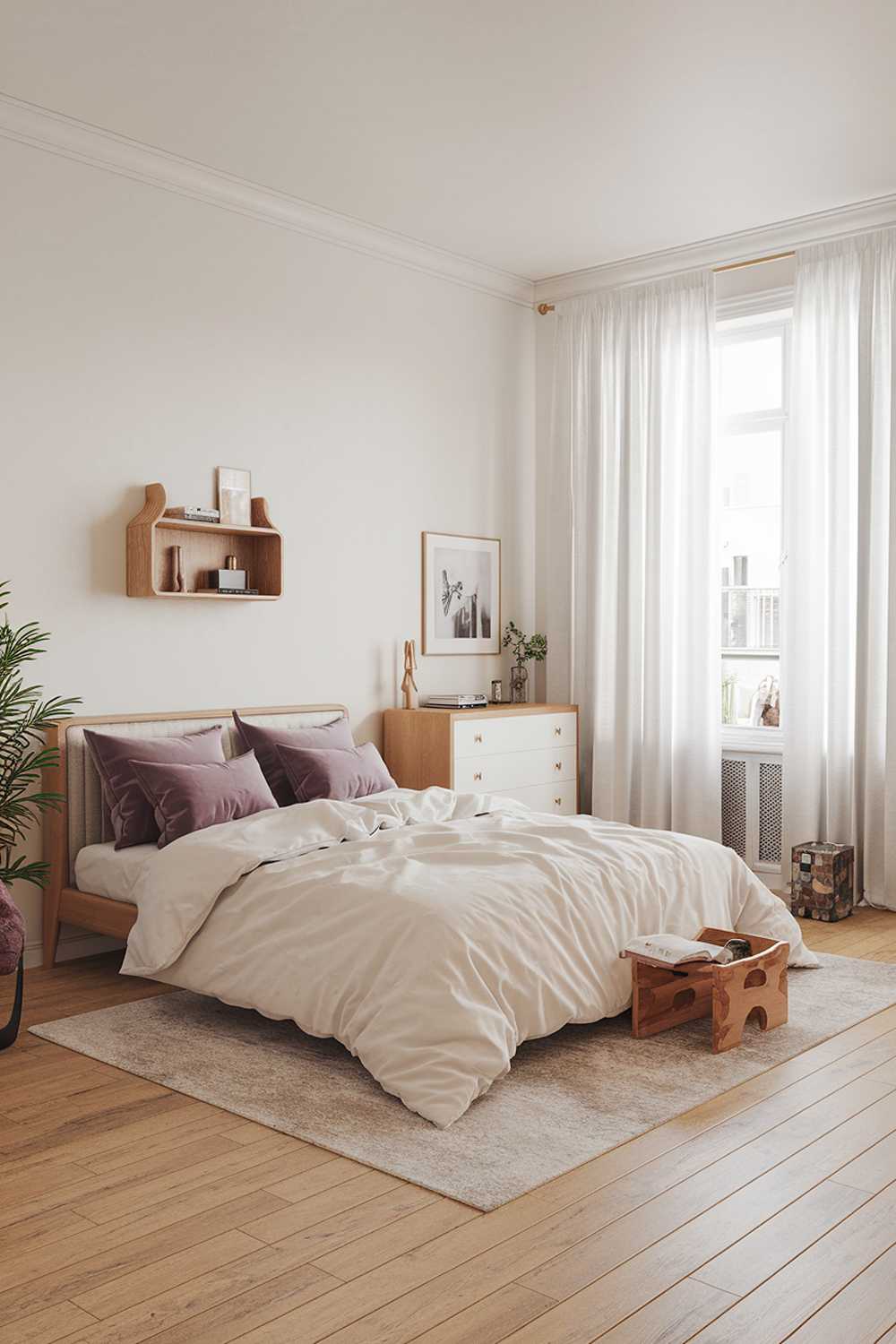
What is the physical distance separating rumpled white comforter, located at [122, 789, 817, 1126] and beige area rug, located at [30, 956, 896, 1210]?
0.36ft

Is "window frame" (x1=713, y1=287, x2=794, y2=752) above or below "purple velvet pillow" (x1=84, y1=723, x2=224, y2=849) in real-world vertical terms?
above

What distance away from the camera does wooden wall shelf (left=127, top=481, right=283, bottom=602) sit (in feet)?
15.5

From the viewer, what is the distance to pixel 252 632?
5309 millimetres

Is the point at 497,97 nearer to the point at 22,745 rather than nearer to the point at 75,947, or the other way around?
the point at 22,745

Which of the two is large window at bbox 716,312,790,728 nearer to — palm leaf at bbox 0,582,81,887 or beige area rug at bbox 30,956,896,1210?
beige area rug at bbox 30,956,896,1210

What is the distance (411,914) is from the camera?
3.29 metres

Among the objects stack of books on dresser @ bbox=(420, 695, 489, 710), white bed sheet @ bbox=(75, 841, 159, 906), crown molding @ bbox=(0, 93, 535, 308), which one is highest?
crown molding @ bbox=(0, 93, 535, 308)

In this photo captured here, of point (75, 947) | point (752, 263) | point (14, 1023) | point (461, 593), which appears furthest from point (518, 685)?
point (14, 1023)

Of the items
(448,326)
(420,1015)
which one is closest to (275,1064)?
(420,1015)

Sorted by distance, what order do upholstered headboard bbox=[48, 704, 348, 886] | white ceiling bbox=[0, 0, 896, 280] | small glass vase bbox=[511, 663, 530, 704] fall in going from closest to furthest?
white ceiling bbox=[0, 0, 896, 280]
upholstered headboard bbox=[48, 704, 348, 886]
small glass vase bbox=[511, 663, 530, 704]

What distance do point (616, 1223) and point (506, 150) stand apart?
4014 millimetres

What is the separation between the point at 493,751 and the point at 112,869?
7.01 ft

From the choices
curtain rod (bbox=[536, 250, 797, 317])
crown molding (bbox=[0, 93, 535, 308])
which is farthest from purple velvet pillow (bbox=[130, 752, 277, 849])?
curtain rod (bbox=[536, 250, 797, 317])

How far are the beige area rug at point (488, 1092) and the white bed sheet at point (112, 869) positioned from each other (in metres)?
0.41
